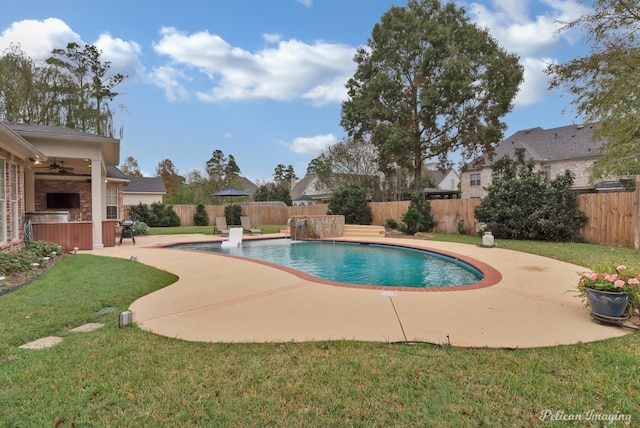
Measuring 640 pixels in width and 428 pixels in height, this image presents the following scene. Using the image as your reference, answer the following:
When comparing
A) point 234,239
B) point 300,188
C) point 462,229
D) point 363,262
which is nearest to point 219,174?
point 300,188

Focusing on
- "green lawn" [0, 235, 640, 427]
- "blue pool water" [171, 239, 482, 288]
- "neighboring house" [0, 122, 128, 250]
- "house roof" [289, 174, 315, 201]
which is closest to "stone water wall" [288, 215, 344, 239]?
"blue pool water" [171, 239, 482, 288]

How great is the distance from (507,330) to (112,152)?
1268 centimetres

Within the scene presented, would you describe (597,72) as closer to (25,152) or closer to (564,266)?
(564,266)

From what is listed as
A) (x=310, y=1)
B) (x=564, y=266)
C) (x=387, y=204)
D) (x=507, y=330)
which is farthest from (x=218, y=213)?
(x=507, y=330)

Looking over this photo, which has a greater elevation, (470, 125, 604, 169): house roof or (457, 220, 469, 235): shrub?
(470, 125, 604, 169): house roof

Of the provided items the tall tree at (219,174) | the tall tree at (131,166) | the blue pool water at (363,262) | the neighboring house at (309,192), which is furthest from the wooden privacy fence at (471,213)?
the tall tree at (131,166)

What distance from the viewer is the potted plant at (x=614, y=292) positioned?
141 inches

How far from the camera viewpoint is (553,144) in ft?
84.9

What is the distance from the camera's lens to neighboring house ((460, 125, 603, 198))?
23.4 meters

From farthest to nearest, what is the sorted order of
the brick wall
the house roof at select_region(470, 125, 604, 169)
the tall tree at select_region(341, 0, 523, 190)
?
the house roof at select_region(470, 125, 604, 169), the tall tree at select_region(341, 0, 523, 190), the brick wall

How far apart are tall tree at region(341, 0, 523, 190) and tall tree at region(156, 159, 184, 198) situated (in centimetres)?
2920

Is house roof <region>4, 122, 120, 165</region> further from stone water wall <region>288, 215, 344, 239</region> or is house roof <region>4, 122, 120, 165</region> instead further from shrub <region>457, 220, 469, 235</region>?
shrub <region>457, 220, 469, 235</region>

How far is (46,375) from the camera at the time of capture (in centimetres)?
255

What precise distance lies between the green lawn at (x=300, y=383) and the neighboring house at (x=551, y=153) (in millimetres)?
21158
